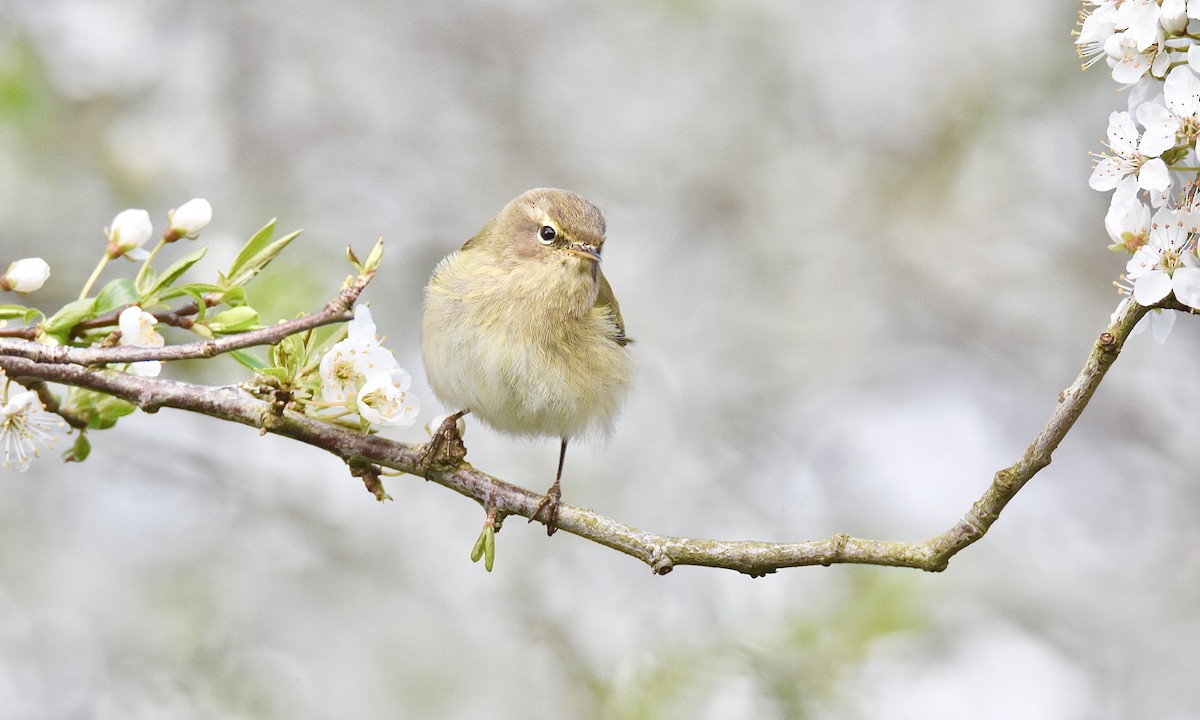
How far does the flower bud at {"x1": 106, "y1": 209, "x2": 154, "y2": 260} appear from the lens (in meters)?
2.30

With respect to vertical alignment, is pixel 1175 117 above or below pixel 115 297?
above

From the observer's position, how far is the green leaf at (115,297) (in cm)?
218

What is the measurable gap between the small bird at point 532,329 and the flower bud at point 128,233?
153cm

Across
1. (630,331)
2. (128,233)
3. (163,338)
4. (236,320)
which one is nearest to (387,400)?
(236,320)

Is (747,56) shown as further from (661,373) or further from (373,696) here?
(373,696)

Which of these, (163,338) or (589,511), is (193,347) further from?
(589,511)

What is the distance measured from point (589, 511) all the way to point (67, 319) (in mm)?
1140

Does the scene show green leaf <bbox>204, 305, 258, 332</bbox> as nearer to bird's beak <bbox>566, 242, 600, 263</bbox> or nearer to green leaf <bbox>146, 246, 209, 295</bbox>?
green leaf <bbox>146, 246, 209, 295</bbox>

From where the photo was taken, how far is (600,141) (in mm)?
7781

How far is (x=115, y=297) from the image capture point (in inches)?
86.4

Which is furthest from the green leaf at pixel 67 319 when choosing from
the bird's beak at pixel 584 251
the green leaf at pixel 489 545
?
the bird's beak at pixel 584 251

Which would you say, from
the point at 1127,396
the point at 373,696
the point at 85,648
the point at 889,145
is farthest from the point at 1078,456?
the point at 85,648

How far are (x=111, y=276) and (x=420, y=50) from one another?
262 cm

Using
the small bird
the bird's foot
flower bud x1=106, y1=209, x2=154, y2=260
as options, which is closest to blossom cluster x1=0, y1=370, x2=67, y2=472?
flower bud x1=106, y1=209, x2=154, y2=260
